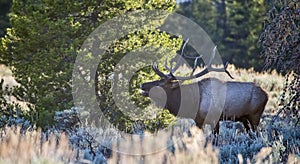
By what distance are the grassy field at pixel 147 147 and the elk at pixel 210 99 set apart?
1.24 ft

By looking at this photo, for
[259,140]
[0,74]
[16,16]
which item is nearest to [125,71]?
[16,16]

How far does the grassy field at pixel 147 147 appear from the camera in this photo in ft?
14.0

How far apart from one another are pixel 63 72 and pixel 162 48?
180 cm

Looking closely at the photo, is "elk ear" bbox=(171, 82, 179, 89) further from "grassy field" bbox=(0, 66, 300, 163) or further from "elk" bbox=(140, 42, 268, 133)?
"grassy field" bbox=(0, 66, 300, 163)

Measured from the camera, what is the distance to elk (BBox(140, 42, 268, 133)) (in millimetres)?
8789

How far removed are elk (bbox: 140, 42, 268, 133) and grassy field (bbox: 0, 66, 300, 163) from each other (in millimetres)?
379

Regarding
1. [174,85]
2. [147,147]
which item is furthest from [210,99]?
[147,147]

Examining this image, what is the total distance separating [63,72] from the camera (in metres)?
8.44

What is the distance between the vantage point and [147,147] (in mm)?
4449

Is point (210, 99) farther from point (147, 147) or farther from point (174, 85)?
point (147, 147)

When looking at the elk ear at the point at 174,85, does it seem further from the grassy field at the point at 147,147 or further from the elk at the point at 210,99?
the grassy field at the point at 147,147

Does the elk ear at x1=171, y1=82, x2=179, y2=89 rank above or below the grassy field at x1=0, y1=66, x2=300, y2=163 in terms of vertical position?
above

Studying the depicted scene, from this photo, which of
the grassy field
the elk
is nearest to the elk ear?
the elk

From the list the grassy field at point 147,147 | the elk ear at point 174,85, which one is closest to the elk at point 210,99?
the elk ear at point 174,85
